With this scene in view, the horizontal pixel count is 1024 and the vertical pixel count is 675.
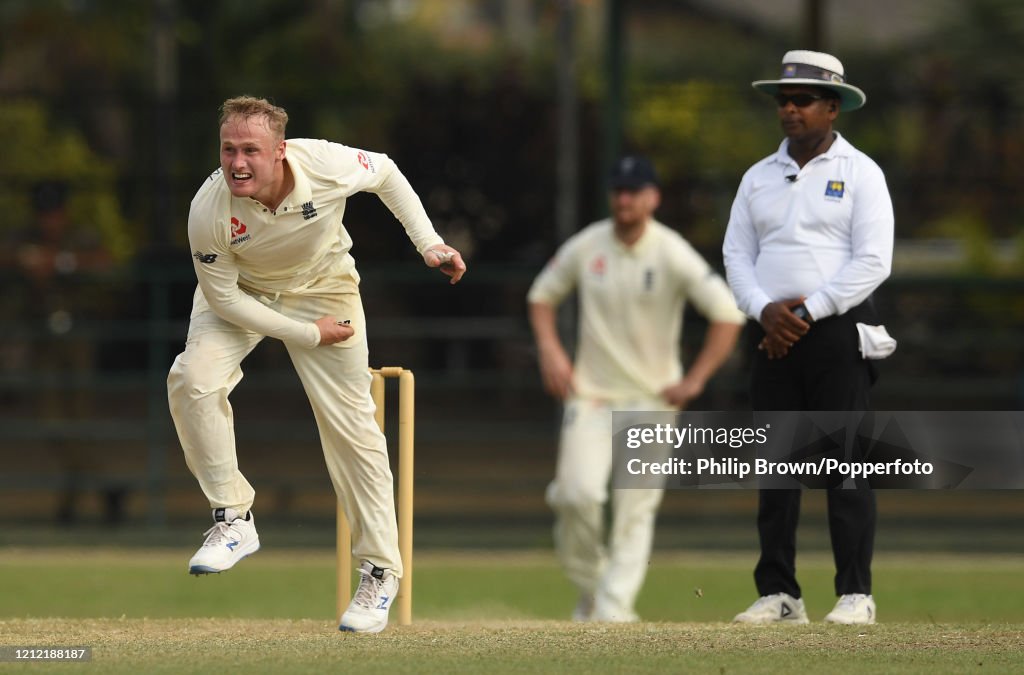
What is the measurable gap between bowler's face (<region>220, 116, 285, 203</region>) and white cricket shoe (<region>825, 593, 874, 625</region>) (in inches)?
97.4

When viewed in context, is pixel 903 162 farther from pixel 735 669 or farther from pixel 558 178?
pixel 735 669

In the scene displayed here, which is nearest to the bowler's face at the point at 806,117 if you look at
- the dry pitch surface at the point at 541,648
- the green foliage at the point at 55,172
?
the dry pitch surface at the point at 541,648

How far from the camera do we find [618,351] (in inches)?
340

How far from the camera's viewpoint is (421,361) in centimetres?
1145

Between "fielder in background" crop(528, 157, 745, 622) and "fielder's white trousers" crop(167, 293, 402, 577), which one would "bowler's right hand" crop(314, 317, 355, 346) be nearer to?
"fielder's white trousers" crop(167, 293, 402, 577)

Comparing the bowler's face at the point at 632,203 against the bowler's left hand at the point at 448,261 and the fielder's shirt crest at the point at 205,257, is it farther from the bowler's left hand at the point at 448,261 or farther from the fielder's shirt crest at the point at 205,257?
the fielder's shirt crest at the point at 205,257

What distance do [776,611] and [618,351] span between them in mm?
2025

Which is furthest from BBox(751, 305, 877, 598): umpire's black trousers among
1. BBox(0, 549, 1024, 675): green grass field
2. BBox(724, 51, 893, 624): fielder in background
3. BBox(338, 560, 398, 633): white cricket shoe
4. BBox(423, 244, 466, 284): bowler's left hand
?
BBox(338, 560, 398, 633): white cricket shoe

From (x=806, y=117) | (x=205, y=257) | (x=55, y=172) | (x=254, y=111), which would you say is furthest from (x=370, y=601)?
(x=55, y=172)

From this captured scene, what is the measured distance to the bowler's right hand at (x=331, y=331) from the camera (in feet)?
21.0

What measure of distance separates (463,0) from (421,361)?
24.5m

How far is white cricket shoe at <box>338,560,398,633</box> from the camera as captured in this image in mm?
6477

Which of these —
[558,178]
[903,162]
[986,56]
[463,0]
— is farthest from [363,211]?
[463,0]

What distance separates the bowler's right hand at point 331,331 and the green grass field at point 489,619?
971 millimetres
